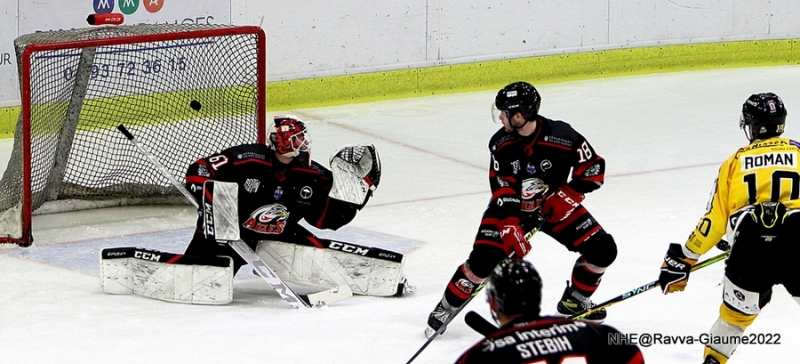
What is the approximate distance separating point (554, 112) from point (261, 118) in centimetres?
292

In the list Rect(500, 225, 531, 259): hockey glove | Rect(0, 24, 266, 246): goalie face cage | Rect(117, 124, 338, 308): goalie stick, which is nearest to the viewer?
Rect(500, 225, 531, 259): hockey glove

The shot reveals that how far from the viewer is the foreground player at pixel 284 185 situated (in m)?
4.82

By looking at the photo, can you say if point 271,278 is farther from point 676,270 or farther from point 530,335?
point 530,335

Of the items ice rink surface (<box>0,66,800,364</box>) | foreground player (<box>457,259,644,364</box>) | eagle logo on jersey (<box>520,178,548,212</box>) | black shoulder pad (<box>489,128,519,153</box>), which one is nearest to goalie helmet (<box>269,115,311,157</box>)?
ice rink surface (<box>0,66,800,364</box>)

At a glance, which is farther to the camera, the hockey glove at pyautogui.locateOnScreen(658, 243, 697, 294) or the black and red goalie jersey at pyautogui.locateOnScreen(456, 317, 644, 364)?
the hockey glove at pyautogui.locateOnScreen(658, 243, 697, 294)

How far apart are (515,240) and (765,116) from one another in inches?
34.3

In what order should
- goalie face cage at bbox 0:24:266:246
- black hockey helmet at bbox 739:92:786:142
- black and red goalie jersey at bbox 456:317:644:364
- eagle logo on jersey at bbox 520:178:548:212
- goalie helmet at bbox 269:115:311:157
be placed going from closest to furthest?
black and red goalie jersey at bbox 456:317:644:364 < black hockey helmet at bbox 739:92:786:142 < eagle logo on jersey at bbox 520:178:548:212 < goalie helmet at bbox 269:115:311:157 < goalie face cage at bbox 0:24:266:246

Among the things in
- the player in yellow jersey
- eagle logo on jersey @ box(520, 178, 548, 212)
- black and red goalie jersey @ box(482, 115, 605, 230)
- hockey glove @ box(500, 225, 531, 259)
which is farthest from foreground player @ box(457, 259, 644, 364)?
eagle logo on jersey @ box(520, 178, 548, 212)

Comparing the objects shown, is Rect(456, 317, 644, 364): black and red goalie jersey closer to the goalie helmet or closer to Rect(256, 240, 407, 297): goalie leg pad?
the goalie helmet

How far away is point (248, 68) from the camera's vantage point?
6.40m

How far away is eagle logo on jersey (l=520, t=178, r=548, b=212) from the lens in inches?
173

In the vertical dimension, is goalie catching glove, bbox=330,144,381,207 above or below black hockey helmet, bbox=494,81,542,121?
below

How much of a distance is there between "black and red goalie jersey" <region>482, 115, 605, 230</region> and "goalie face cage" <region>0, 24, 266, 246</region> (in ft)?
6.83

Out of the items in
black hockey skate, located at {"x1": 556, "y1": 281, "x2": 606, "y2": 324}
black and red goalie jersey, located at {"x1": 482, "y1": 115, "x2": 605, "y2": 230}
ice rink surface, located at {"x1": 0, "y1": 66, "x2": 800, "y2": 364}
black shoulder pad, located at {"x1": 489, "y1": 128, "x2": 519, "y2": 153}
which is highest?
black shoulder pad, located at {"x1": 489, "y1": 128, "x2": 519, "y2": 153}
